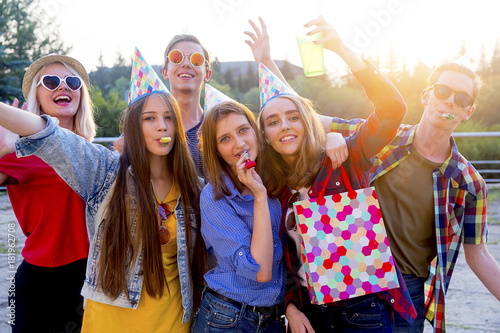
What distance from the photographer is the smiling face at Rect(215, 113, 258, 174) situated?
2.34 meters

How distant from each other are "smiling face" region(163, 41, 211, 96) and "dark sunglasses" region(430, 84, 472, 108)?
1.91m

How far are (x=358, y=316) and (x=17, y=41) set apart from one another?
2661 centimetres

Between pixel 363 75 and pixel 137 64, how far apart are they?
1477 mm

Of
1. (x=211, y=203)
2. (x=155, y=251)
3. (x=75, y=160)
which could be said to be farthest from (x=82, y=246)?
(x=211, y=203)

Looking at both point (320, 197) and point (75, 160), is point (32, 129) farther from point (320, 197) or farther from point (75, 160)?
point (320, 197)

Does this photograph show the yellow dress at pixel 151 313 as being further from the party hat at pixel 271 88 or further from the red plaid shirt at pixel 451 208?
the red plaid shirt at pixel 451 208

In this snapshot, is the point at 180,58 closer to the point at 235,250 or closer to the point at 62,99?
the point at 62,99

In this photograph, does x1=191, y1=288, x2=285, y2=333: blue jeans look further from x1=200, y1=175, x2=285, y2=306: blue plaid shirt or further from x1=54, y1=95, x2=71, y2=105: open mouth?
x1=54, y1=95, x2=71, y2=105: open mouth

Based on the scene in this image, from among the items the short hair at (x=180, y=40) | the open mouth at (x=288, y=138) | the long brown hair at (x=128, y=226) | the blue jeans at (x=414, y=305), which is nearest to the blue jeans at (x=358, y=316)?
the blue jeans at (x=414, y=305)

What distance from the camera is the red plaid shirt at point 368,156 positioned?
6.88ft

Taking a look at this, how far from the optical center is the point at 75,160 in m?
2.05

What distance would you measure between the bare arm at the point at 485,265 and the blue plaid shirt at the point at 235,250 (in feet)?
3.79

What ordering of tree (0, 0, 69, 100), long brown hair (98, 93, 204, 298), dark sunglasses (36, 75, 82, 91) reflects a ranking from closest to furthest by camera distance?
long brown hair (98, 93, 204, 298) < dark sunglasses (36, 75, 82, 91) < tree (0, 0, 69, 100)

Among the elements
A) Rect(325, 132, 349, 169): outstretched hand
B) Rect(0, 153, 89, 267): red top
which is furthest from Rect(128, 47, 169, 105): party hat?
Rect(325, 132, 349, 169): outstretched hand
